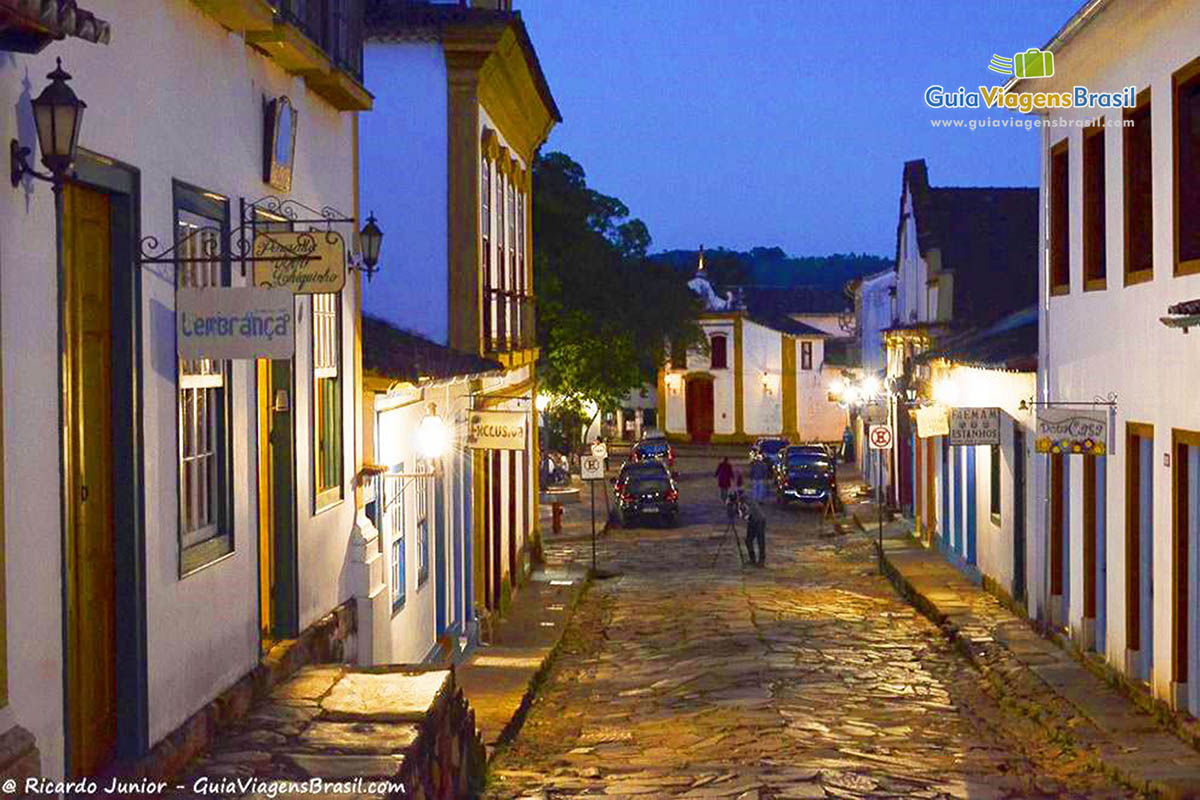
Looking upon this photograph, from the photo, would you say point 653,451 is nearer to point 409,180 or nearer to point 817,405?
point 817,405

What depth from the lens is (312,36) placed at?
1145 cm

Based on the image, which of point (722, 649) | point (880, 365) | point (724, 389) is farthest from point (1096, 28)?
point (724, 389)

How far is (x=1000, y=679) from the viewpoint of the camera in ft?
55.2

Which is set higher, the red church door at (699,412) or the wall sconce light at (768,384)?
the wall sconce light at (768,384)

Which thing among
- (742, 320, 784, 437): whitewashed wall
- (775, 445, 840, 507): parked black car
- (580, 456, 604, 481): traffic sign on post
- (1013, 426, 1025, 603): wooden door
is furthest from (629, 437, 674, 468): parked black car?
(1013, 426, 1025, 603): wooden door

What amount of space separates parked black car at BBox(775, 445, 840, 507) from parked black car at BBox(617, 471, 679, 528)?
14.2 ft

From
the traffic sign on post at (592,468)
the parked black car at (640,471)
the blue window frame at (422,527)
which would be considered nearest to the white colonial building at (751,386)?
the parked black car at (640,471)

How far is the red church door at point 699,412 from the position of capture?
72.6 meters

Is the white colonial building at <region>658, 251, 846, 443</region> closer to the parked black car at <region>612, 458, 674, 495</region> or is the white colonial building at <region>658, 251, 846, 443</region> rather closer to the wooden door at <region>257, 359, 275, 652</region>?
the parked black car at <region>612, 458, 674, 495</region>

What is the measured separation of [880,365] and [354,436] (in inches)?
1648

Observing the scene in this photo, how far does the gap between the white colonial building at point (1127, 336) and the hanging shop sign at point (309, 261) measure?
536 centimetres

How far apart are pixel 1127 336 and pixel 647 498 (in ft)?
80.8

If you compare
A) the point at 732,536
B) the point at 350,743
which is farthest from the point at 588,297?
the point at 350,743

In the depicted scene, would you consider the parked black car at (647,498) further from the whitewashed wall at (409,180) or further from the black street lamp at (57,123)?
the black street lamp at (57,123)
